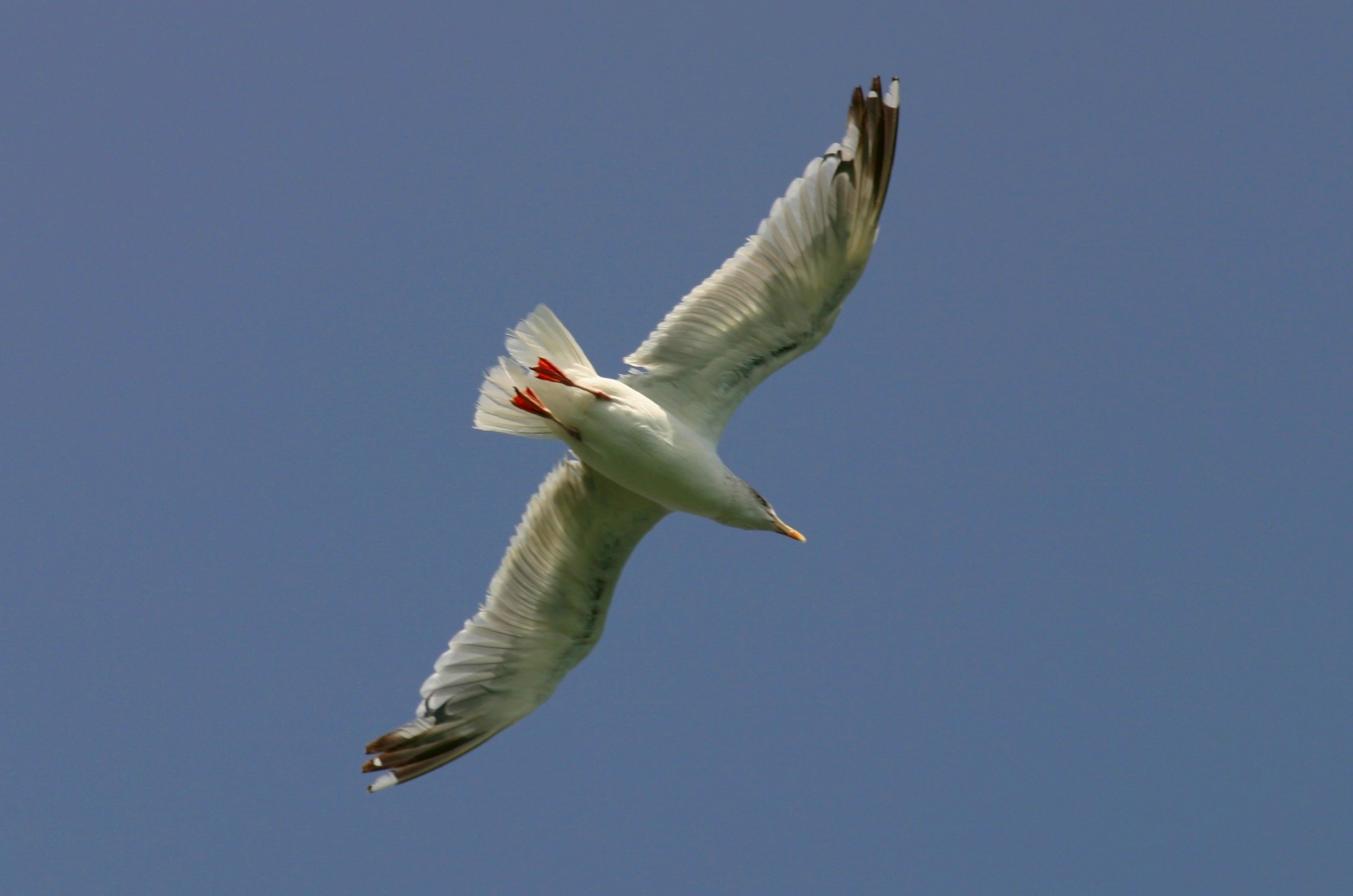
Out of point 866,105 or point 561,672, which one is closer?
point 866,105

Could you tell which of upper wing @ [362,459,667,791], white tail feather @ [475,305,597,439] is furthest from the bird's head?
white tail feather @ [475,305,597,439]

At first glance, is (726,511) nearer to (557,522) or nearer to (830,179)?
(557,522)

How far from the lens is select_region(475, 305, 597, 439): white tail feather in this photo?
28.0 feet

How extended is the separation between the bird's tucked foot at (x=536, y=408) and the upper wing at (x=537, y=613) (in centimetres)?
63

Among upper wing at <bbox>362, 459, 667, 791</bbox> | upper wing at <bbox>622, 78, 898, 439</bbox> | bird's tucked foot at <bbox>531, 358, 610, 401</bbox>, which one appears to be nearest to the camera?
upper wing at <bbox>622, 78, 898, 439</bbox>

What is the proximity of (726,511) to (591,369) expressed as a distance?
119 centimetres

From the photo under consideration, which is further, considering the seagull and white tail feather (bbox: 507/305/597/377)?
white tail feather (bbox: 507/305/597/377)

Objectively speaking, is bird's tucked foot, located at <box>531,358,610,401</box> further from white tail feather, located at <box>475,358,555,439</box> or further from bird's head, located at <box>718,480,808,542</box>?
bird's head, located at <box>718,480,808,542</box>

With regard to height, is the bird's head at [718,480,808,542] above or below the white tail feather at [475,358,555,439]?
below

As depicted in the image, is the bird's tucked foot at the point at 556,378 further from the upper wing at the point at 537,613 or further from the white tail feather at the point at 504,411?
the upper wing at the point at 537,613

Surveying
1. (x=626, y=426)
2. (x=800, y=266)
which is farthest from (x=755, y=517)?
(x=800, y=266)

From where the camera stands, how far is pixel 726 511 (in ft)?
28.9

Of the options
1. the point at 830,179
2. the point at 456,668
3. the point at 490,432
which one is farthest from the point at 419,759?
the point at 830,179

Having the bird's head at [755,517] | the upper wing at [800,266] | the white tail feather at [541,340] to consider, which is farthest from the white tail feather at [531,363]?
the bird's head at [755,517]
